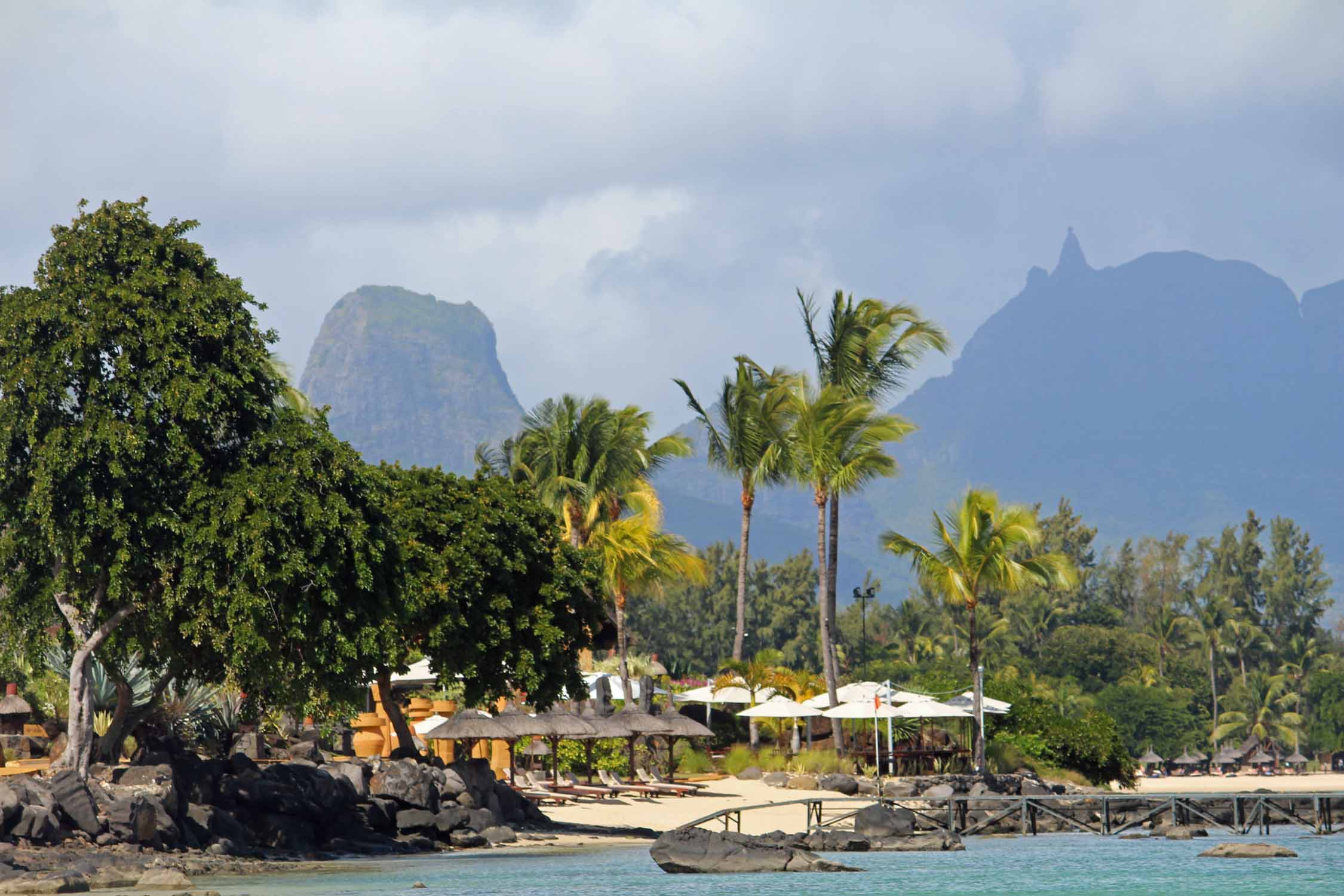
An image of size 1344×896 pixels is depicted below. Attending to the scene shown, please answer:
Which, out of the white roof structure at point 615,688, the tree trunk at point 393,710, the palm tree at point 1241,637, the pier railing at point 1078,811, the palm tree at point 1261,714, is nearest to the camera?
the tree trunk at point 393,710

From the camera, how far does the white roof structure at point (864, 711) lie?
43062mm

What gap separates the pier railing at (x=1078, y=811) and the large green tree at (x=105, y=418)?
15.1m

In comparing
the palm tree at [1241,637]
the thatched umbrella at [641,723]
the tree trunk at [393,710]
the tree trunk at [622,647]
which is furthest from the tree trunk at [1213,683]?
the tree trunk at [393,710]

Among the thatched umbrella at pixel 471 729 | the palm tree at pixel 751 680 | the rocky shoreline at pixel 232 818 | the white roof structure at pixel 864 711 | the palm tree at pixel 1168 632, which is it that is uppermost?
the palm tree at pixel 1168 632

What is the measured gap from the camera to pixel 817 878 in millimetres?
27484

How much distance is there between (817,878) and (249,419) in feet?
40.2

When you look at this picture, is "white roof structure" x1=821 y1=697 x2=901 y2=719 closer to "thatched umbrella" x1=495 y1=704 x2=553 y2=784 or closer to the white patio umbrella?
the white patio umbrella

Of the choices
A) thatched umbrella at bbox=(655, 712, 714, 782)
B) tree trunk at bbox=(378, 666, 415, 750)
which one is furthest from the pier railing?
tree trunk at bbox=(378, 666, 415, 750)

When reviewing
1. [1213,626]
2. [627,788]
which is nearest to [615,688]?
[627,788]

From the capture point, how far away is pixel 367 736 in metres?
40.7

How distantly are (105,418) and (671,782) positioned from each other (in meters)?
21.2

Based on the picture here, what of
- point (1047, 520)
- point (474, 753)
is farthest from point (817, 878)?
point (1047, 520)

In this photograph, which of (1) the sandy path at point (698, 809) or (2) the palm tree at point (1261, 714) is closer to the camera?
(1) the sandy path at point (698, 809)

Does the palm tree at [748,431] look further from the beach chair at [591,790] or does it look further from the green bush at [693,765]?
the beach chair at [591,790]
